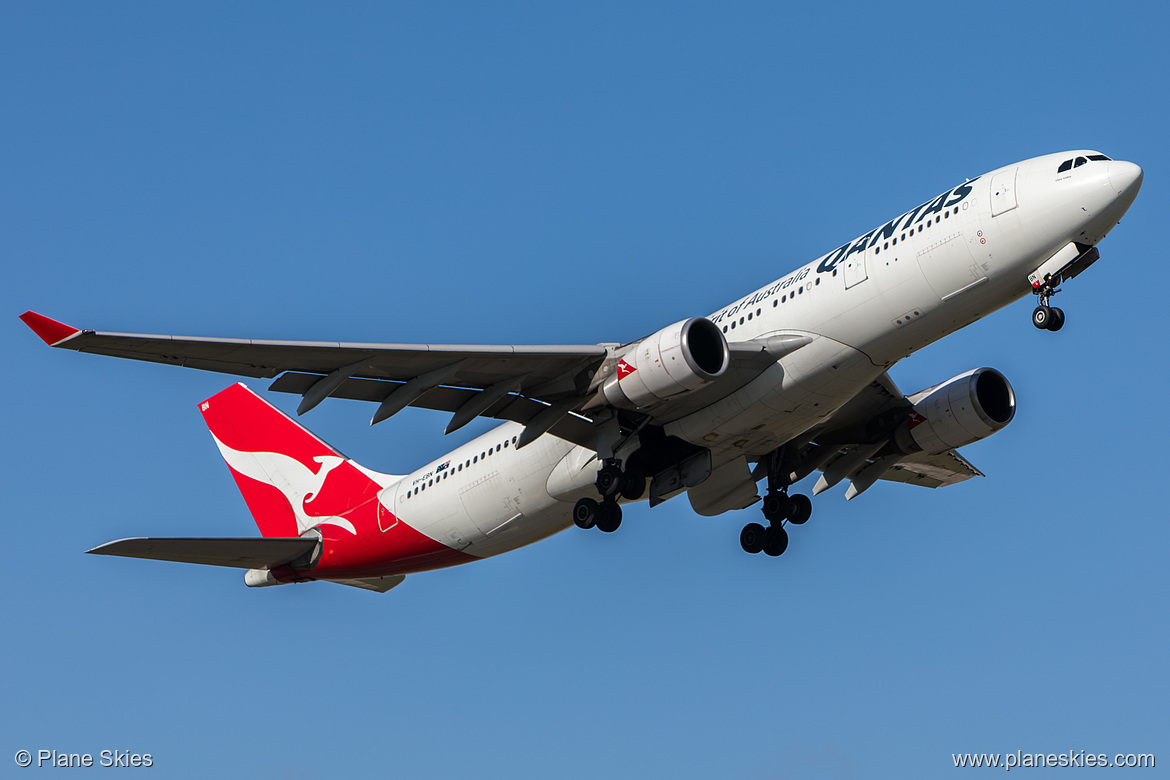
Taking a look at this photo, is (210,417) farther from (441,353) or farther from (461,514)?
(441,353)

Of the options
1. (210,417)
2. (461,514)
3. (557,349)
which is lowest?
(461,514)

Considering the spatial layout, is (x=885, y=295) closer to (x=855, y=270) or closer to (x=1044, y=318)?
(x=855, y=270)

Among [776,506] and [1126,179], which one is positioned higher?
[1126,179]

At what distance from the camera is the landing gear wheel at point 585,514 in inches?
983

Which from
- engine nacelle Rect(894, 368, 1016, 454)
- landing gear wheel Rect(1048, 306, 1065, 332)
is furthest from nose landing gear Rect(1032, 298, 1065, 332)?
engine nacelle Rect(894, 368, 1016, 454)

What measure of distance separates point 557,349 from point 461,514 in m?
5.37

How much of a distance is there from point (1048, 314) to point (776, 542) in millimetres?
8824

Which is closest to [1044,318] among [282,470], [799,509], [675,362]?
[675,362]

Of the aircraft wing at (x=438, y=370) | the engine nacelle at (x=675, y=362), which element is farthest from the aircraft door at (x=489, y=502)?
the engine nacelle at (x=675, y=362)

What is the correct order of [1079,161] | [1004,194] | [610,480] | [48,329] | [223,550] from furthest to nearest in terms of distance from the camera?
1. [223,550]
2. [610,480]
3. [1004,194]
4. [1079,161]
5. [48,329]

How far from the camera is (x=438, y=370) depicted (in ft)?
75.5

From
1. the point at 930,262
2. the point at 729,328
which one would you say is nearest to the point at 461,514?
the point at 729,328

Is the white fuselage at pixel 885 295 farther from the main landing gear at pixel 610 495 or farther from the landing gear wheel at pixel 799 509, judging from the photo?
the landing gear wheel at pixel 799 509

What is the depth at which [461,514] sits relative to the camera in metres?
27.0
